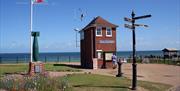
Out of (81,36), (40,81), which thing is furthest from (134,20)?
(81,36)

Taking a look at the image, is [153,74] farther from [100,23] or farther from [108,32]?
[100,23]

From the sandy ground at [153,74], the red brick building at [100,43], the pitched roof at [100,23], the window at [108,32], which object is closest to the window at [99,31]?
the red brick building at [100,43]

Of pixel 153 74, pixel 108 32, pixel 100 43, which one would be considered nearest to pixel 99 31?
pixel 108 32

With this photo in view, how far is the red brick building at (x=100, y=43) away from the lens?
4631 centimetres

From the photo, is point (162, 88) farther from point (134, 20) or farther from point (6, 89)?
point (6, 89)

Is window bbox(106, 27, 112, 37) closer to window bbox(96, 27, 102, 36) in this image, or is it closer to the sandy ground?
window bbox(96, 27, 102, 36)

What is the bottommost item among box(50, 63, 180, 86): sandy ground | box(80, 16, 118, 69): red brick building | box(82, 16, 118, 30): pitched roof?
box(50, 63, 180, 86): sandy ground

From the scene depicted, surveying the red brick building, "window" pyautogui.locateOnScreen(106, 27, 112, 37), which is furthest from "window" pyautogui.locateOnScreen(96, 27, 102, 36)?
"window" pyautogui.locateOnScreen(106, 27, 112, 37)

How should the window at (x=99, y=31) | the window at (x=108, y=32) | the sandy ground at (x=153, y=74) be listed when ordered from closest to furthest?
the sandy ground at (x=153, y=74), the window at (x=99, y=31), the window at (x=108, y=32)

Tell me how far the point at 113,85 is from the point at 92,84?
1.25 meters

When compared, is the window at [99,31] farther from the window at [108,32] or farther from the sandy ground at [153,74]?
the sandy ground at [153,74]

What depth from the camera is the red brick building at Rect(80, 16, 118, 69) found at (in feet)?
152

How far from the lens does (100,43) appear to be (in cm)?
4669

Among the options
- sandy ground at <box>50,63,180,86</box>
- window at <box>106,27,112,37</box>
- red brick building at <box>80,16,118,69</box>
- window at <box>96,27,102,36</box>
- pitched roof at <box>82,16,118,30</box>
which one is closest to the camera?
sandy ground at <box>50,63,180,86</box>
